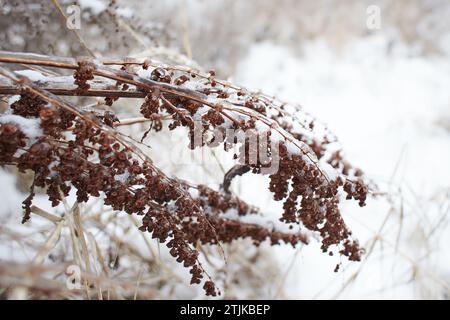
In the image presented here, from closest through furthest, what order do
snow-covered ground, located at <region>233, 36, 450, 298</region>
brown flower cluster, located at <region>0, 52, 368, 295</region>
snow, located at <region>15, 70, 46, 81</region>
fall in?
brown flower cluster, located at <region>0, 52, 368, 295</region>
snow, located at <region>15, 70, 46, 81</region>
snow-covered ground, located at <region>233, 36, 450, 298</region>

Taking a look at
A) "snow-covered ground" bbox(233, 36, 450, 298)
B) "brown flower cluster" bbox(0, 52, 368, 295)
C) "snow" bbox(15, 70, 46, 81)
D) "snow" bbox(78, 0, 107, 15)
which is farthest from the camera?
"snow-covered ground" bbox(233, 36, 450, 298)

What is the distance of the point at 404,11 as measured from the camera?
520 centimetres

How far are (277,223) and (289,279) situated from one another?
3.61 ft

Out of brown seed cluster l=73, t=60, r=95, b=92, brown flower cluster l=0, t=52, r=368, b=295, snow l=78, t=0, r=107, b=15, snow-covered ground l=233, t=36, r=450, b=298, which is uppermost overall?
snow-covered ground l=233, t=36, r=450, b=298

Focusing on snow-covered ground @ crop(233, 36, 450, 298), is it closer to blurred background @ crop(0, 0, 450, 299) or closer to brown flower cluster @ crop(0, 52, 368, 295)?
blurred background @ crop(0, 0, 450, 299)

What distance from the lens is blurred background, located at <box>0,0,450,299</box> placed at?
257cm

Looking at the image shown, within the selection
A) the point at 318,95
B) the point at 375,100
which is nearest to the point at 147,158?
the point at 318,95

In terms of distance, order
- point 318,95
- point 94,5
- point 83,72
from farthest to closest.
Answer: point 318,95 < point 94,5 < point 83,72

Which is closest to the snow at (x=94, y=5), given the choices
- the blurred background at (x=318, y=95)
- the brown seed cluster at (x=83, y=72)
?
the blurred background at (x=318, y=95)

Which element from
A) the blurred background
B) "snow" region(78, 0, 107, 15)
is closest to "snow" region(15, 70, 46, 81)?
the blurred background

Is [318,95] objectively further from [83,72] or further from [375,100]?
[83,72]

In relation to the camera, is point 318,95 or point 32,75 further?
point 318,95

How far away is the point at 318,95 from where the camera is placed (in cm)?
466

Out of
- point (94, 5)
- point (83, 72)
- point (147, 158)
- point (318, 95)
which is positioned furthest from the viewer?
point (318, 95)
